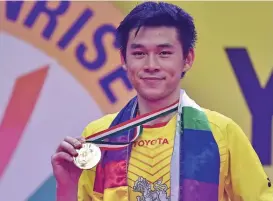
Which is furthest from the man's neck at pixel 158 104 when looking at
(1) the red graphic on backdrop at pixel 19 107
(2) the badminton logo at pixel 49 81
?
(1) the red graphic on backdrop at pixel 19 107

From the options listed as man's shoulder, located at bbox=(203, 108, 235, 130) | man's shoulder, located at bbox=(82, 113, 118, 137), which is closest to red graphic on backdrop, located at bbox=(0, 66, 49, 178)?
man's shoulder, located at bbox=(82, 113, 118, 137)

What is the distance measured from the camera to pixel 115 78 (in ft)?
5.99

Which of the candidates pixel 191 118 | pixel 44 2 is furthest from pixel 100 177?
pixel 44 2

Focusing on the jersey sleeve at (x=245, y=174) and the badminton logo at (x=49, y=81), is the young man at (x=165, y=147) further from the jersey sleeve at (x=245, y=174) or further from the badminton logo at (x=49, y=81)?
the badminton logo at (x=49, y=81)

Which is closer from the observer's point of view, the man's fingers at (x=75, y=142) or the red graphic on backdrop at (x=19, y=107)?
the man's fingers at (x=75, y=142)

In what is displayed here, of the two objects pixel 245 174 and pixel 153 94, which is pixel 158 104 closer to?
pixel 153 94

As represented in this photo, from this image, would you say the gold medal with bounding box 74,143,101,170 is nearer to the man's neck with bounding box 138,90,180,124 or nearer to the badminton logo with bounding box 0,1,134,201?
the man's neck with bounding box 138,90,180,124

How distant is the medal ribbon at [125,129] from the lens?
51.2 inches

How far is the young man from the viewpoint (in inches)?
49.8

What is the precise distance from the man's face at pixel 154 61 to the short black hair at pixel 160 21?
0.01 m

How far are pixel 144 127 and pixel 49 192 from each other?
2.15 feet

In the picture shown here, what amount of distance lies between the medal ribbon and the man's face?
0.13 feet

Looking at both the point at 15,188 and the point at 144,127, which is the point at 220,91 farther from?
the point at 15,188

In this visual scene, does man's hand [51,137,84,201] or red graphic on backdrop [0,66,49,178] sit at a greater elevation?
red graphic on backdrop [0,66,49,178]
